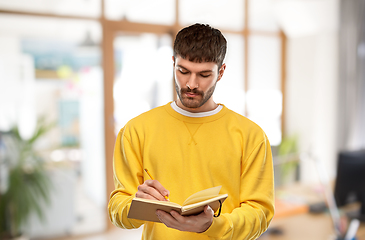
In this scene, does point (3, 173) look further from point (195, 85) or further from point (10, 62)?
point (195, 85)

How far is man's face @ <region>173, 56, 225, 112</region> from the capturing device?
0.97 meters

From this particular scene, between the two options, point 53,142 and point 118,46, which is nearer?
point 53,142

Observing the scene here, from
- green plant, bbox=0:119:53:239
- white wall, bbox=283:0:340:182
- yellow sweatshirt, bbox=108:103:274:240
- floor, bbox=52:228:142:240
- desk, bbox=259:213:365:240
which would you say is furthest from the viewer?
white wall, bbox=283:0:340:182

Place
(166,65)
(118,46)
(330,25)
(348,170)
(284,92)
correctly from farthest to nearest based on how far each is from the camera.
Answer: (284,92), (330,25), (166,65), (118,46), (348,170)

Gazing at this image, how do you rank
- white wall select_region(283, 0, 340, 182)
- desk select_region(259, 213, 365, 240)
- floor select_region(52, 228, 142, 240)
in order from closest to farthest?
desk select_region(259, 213, 365, 240) < floor select_region(52, 228, 142, 240) < white wall select_region(283, 0, 340, 182)

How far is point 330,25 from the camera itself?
4.50 m

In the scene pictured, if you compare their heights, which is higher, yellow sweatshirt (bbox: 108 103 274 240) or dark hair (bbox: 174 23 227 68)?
dark hair (bbox: 174 23 227 68)

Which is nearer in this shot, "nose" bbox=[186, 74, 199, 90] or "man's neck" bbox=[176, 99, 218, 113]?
"nose" bbox=[186, 74, 199, 90]

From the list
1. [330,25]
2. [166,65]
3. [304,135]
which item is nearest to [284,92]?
[304,135]

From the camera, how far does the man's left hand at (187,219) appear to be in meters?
0.88

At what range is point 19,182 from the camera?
2996 mm

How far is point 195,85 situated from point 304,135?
4.15 metres

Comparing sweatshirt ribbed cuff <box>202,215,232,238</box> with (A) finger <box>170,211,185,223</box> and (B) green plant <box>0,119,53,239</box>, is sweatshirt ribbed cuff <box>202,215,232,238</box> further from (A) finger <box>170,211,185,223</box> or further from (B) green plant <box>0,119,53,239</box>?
(B) green plant <box>0,119,53,239</box>

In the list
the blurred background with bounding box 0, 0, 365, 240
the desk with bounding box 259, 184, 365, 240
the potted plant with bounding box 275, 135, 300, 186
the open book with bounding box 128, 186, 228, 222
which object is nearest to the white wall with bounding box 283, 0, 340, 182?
the blurred background with bounding box 0, 0, 365, 240
